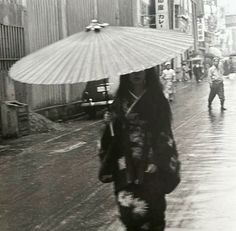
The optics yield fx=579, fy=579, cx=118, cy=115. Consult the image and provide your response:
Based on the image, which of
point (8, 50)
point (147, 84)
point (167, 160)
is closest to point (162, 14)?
point (8, 50)

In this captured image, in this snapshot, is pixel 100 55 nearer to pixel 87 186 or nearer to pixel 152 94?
pixel 152 94

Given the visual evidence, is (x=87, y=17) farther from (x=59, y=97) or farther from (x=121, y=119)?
(x=121, y=119)

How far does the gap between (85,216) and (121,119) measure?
276cm

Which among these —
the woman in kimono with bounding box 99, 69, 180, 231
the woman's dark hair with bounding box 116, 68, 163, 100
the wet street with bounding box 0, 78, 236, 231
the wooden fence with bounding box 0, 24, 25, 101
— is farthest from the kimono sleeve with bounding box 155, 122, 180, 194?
the wooden fence with bounding box 0, 24, 25, 101

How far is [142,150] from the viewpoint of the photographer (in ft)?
13.6

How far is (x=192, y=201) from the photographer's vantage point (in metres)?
7.07

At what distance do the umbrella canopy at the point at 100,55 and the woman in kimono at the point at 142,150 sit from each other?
0.63 ft

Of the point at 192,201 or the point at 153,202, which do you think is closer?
the point at 153,202

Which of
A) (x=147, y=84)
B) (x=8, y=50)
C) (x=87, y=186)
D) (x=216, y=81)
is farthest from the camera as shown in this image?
(x=216, y=81)

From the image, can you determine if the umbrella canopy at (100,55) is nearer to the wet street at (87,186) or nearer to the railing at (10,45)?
the wet street at (87,186)

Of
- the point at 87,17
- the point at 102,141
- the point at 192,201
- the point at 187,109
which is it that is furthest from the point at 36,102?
the point at 102,141

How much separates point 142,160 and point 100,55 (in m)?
0.81

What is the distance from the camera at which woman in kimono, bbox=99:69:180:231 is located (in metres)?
4.14

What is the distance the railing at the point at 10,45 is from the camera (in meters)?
17.2
